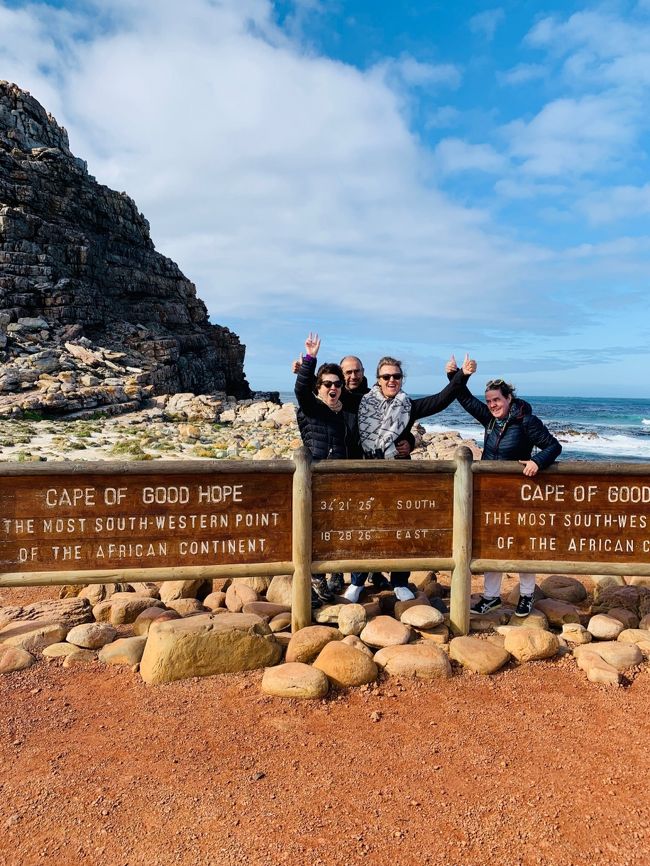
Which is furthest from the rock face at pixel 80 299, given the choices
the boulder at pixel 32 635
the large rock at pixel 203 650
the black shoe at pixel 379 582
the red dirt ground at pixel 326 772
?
the red dirt ground at pixel 326 772

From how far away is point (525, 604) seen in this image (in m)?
5.43

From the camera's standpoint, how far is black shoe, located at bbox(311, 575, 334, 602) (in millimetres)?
5625

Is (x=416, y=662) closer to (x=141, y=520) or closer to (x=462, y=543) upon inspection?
(x=462, y=543)

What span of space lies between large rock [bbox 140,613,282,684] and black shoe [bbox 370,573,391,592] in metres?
1.80

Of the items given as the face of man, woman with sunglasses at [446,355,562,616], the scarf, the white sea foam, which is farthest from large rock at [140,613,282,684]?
the white sea foam

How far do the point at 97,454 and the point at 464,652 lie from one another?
17672 millimetres

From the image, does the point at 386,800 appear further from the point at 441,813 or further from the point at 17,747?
the point at 17,747

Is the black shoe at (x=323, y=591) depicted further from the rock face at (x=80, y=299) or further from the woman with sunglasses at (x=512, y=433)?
the rock face at (x=80, y=299)

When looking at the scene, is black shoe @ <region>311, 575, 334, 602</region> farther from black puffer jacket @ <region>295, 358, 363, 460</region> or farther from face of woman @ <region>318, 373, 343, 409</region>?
face of woman @ <region>318, 373, 343, 409</region>

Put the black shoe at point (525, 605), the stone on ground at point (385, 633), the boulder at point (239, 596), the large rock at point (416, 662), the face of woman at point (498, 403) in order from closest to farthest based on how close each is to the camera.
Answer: the large rock at point (416, 662) < the stone on ground at point (385, 633) < the face of woman at point (498, 403) < the black shoe at point (525, 605) < the boulder at point (239, 596)

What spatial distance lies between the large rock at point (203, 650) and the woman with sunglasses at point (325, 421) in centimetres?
115

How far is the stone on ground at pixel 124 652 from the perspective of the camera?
15.3ft

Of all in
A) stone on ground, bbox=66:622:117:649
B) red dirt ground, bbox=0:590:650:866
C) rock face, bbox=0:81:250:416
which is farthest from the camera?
rock face, bbox=0:81:250:416

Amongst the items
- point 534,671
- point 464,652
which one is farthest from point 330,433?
point 534,671
